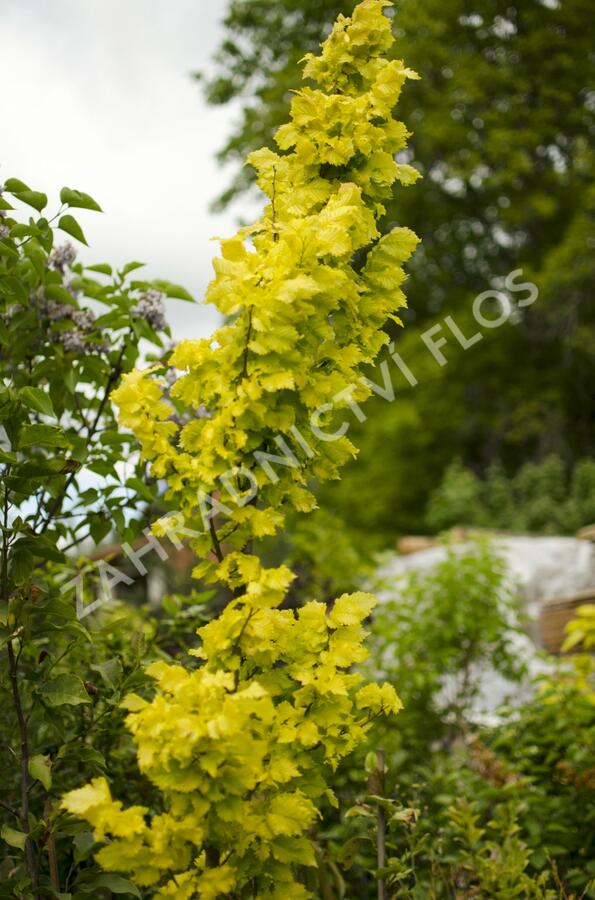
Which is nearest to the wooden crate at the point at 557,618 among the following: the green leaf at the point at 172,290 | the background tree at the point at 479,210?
the green leaf at the point at 172,290

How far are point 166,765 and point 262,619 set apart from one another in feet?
1.05

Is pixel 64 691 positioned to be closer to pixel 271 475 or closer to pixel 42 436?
pixel 42 436

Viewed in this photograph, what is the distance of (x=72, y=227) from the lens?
2.38 m

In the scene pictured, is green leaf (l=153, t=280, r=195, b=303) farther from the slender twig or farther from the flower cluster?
the slender twig

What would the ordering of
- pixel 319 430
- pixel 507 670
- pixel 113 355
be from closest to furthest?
1. pixel 319 430
2. pixel 113 355
3. pixel 507 670

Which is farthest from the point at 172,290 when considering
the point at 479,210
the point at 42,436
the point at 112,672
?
the point at 479,210

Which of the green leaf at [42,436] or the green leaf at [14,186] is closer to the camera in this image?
the green leaf at [42,436]

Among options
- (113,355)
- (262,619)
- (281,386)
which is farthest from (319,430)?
(113,355)

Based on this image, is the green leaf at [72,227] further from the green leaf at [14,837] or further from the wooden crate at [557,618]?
the wooden crate at [557,618]

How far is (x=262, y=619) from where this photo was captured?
1.75m

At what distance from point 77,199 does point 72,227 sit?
7 centimetres

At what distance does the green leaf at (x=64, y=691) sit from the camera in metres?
2.01

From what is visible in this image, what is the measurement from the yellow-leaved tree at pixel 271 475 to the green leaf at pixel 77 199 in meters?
0.56

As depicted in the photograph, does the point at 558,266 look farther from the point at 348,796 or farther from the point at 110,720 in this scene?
the point at 110,720
